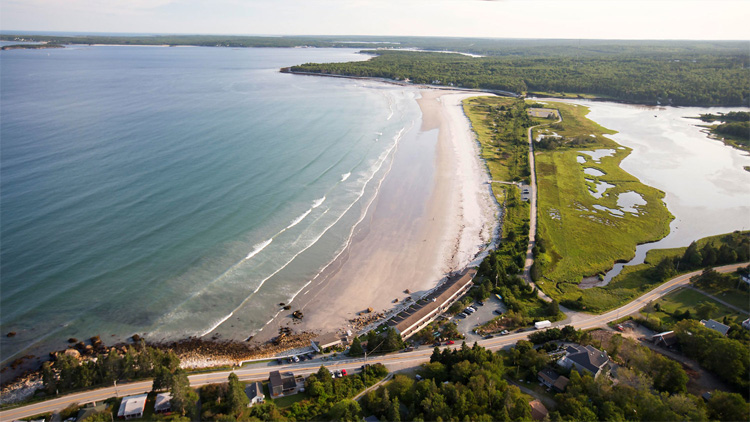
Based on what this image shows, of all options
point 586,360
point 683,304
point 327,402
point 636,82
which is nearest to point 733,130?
point 636,82

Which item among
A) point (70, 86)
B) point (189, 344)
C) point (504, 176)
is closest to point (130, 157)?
point (189, 344)

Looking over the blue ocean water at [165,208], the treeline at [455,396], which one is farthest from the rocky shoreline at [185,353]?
the treeline at [455,396]

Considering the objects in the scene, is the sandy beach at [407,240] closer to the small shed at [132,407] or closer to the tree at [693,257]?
the small shed at [132,407]

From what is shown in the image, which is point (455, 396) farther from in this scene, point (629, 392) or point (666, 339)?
point (666, 339)

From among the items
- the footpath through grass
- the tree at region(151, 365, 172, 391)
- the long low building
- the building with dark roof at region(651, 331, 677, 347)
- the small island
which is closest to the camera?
the tree at region(151, 365, 172, 391)

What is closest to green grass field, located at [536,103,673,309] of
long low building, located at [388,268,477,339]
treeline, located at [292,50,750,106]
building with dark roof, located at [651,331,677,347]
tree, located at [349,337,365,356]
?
building with dark roof, located at [651,331,677,347]

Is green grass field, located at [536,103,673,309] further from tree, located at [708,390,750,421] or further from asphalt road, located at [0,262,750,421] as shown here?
tree, located at [708,390,750,421]
